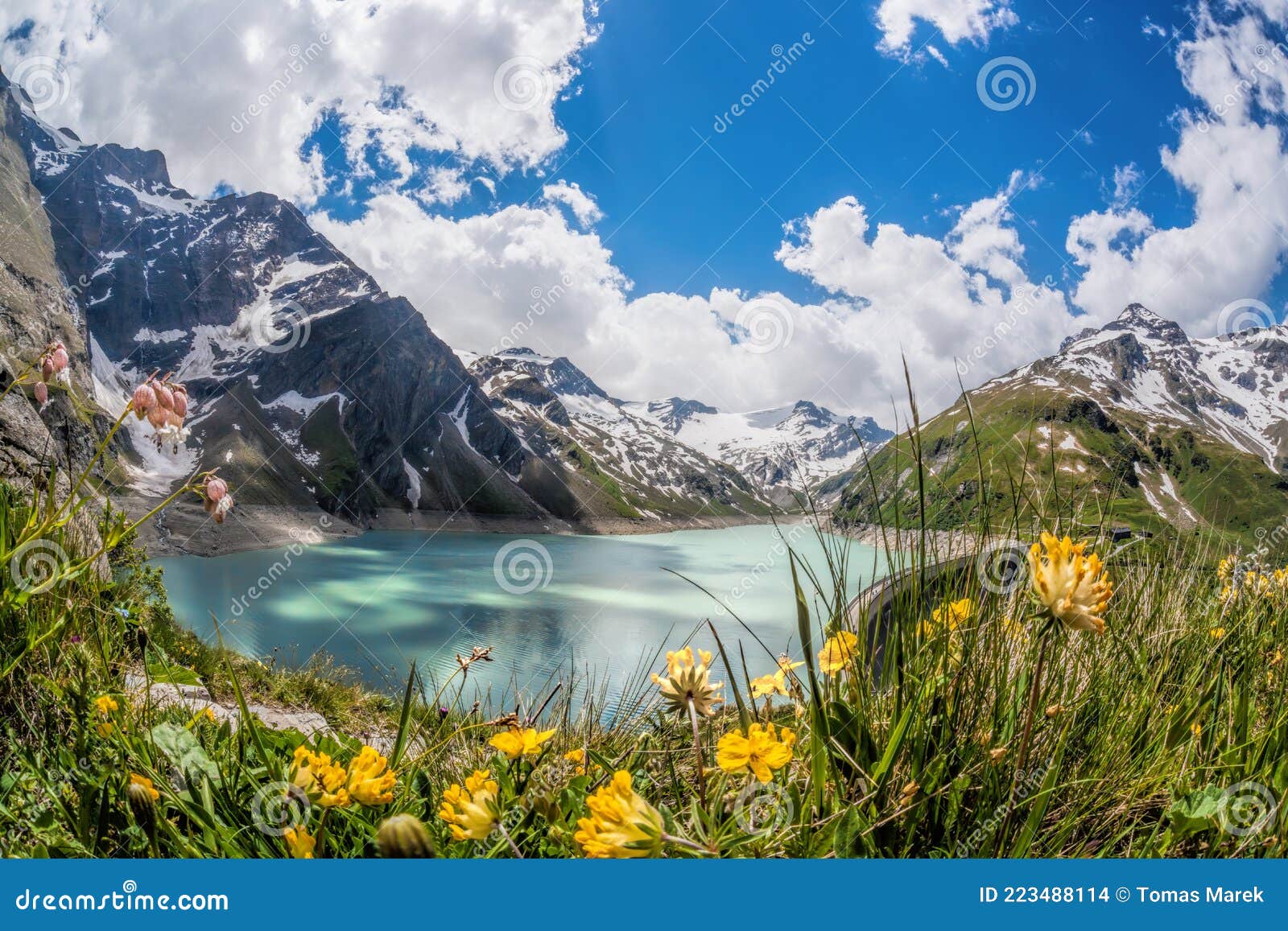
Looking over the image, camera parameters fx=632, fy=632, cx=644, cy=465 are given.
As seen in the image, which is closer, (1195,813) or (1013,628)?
(1195,813)

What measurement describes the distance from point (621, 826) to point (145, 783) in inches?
39.3

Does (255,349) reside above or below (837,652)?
above

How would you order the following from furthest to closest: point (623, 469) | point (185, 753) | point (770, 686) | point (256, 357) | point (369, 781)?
point (623, 469) < point (256, 357) < point (770, 686) < point (185, 753) < point (369, 781)

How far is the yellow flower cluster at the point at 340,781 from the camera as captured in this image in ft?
3.76

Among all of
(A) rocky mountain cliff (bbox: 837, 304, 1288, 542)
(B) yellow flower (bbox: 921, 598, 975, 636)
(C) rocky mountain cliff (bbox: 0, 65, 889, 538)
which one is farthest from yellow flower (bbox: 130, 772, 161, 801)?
(C) rocky mountain cliff (bbox: 0, 65, 889, 538)

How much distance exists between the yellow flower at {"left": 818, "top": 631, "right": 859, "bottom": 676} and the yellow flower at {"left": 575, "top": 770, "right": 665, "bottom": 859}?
0.63 meters

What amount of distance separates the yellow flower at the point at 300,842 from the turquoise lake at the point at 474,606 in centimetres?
160

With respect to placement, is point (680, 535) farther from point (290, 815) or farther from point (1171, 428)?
point (290, 815)

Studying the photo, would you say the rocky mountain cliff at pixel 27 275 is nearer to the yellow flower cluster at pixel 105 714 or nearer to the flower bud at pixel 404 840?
the yellow flower cluster at pixel 105 714

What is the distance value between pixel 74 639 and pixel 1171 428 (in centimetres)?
Answer: 14824

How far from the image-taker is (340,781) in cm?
116

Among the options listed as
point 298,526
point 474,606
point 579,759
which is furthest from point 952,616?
point 298,526

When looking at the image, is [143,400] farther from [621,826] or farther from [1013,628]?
[1013,628]

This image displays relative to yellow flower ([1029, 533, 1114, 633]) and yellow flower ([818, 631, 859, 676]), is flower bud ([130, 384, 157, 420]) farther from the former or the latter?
yellow flower ([1029, 533, 1114, 633])
